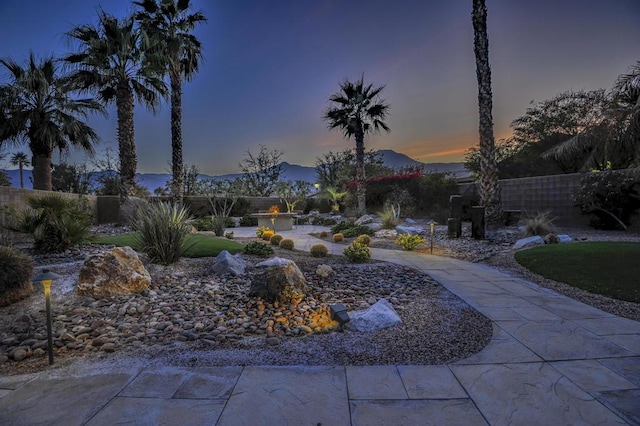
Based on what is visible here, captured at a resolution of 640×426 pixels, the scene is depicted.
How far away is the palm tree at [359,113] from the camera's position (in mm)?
15672

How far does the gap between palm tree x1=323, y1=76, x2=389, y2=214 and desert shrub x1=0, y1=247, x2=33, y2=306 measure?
1303 cm

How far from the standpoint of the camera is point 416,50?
10.6 m

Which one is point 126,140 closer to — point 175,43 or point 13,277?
point 175,43

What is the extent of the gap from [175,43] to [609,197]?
14.8 meters

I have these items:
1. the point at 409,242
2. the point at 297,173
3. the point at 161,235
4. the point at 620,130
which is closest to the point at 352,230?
the point at 409,242

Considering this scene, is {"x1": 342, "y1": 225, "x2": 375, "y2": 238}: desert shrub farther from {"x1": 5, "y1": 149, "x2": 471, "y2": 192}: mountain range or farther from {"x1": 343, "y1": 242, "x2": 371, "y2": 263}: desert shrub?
{"x1": 5, "y1": 149, "x2": 471, "y2": 192}: mountain range

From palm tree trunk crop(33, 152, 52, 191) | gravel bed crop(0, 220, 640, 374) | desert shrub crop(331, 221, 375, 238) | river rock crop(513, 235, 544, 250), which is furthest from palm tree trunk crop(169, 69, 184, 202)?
river rock crop(513, 235, 544, 250)

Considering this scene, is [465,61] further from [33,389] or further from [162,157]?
[162,157]

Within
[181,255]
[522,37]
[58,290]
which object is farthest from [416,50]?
[58,290]

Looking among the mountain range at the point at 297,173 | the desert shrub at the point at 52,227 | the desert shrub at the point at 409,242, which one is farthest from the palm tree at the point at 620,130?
the desert shrub at the point at 52,227

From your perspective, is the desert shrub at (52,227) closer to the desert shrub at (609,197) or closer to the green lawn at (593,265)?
the green lawn at (593,265)

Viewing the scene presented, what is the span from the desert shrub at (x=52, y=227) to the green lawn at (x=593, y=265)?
26.7 ft

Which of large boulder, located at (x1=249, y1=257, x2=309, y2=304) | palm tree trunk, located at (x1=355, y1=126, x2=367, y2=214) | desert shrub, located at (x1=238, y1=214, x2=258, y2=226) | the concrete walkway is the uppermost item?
palm tree trunk, located at (x1=355, y1=126, x2=367, y2=214)

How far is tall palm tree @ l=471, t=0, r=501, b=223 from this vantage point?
918 centimetres
